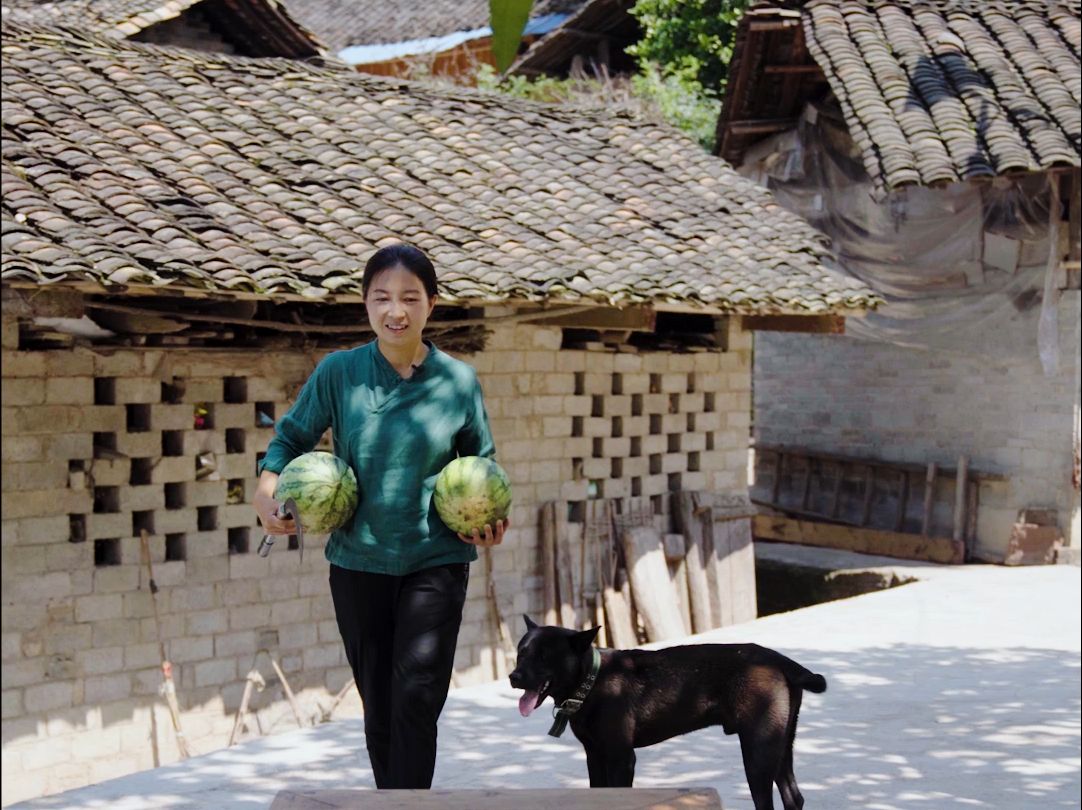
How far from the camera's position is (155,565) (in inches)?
314

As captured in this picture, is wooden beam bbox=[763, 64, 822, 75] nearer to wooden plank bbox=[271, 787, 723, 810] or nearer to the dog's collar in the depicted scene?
the dog's collar

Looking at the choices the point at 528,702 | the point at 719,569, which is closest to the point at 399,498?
the point at 528,702

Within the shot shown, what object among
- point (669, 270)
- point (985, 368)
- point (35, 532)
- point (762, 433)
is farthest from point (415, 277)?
point (762, 433)

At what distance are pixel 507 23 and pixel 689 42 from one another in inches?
719

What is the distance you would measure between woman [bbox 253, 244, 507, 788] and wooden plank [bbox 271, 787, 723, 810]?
539mm

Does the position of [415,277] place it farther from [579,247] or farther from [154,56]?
[154,56]

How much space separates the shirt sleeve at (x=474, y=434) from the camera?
12.5ft

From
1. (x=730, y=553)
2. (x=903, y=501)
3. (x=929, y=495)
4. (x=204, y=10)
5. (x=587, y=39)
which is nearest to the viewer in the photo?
(x=730, y=553)

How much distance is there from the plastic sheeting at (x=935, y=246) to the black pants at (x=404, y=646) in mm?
9887

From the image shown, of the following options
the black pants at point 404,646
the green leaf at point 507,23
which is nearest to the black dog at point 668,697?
the black pants at point 404,646

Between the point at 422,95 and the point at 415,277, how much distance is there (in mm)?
7855

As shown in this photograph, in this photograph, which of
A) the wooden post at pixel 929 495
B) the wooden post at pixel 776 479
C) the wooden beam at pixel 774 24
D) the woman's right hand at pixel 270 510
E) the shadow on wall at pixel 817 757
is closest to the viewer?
the woman's right hand at pixel 270 510

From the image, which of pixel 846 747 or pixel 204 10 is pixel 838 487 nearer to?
pixel 204 10

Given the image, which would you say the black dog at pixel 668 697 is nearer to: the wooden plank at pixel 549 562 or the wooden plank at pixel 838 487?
the wooden plank at pixel 549 562
